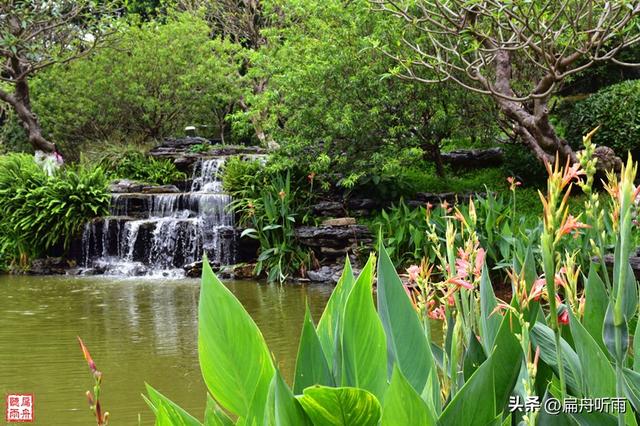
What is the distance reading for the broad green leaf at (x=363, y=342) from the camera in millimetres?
1081

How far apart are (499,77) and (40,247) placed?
812 cm

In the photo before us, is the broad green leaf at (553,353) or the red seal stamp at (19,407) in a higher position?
the broad green leaf at (553,353)

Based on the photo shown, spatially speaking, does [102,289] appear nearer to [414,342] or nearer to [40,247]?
[40,247]

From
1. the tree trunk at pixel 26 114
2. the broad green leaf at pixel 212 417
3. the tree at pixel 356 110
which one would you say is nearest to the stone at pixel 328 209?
the tree at pixel 356 110

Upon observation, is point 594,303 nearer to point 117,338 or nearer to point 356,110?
point 117,338

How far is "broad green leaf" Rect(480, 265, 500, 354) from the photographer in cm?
129

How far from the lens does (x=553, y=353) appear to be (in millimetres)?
1185

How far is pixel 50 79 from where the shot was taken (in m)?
17.1

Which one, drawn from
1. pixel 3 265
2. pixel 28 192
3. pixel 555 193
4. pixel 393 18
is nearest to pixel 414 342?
pixel 555 193

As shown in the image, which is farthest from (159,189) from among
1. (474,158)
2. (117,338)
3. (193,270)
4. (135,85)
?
(117,338)

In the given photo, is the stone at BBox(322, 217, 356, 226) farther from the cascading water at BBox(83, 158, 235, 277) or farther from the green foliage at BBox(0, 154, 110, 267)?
the green foliage at BBox(0, 154, 110, 267)

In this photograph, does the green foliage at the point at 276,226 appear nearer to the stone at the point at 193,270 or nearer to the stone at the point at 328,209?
the stone at the point at 328,209

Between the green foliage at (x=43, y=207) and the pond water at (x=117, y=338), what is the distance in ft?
6.71

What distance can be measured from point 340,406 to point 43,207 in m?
12.4
